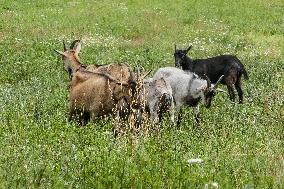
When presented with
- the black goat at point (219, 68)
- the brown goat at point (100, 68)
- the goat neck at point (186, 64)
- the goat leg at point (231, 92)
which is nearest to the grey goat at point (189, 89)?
the brown goat at point (100, 68)

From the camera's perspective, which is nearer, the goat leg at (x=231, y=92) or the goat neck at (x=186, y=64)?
the goat leg at (x=231, y=92)

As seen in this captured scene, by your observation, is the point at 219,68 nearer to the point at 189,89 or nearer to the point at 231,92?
the point at 231,92

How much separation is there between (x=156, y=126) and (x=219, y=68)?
32.5 feet

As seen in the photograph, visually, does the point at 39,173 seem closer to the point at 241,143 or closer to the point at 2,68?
the point at 241,143

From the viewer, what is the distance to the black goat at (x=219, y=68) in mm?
17438

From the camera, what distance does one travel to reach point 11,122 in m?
8.88

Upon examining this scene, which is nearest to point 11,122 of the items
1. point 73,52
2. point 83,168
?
point 83,168

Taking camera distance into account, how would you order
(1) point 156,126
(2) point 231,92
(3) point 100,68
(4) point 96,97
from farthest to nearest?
1. (2) point 231,92
2. (3) point 100,68
3. (4) point 96,97
4. (1) point 156,126

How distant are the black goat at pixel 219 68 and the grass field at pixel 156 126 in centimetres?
50

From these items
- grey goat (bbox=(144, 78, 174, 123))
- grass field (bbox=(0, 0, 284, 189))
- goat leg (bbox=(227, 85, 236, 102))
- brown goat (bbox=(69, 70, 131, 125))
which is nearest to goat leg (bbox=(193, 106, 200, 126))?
grass field (bbox=(0, 0, 284, 189))

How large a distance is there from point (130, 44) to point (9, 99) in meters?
15.0

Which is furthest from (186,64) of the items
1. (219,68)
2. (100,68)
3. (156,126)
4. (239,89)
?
(156,126)

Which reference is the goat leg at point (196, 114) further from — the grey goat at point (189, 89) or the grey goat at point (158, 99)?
the grey goat at point (158, 99)

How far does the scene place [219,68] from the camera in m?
17.8
